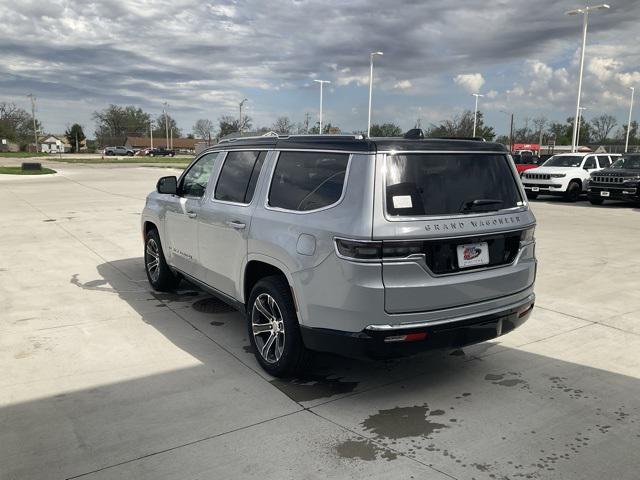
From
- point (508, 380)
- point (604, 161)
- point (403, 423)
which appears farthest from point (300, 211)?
point (604, 161)

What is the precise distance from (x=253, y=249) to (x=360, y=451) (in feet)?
5.52

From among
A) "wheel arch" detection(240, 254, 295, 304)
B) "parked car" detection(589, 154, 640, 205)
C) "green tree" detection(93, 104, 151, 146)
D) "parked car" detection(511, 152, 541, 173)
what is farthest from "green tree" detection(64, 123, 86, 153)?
"wheel arch" detection(240, 254, 295, 304)

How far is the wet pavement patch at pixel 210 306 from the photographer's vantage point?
228 inches

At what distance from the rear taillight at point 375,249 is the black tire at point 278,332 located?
75cm

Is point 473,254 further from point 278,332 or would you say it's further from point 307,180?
point 278,332

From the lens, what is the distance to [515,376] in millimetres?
4145

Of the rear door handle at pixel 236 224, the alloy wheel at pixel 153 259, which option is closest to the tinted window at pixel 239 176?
the rear door handle at pixel 236 224

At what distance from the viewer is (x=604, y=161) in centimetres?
2080

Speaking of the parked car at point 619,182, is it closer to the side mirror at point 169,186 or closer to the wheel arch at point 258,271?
the side mirror at point 169,186

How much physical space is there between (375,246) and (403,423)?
1191 mm

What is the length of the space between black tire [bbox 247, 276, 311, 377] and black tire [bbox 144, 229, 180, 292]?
7.45ft

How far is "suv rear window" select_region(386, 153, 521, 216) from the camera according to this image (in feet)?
11.0

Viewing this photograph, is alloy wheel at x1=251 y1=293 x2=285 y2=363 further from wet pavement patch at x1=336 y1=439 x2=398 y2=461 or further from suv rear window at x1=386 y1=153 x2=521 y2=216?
suv rear window at x1=386 y1=153 x2=521 y2=216

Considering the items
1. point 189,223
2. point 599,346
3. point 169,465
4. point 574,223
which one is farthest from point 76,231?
point 574,223
